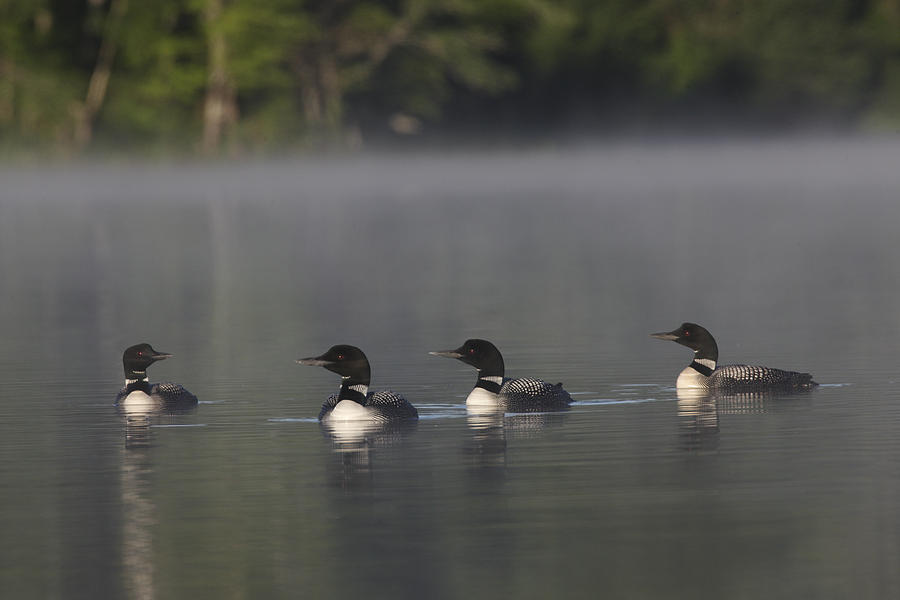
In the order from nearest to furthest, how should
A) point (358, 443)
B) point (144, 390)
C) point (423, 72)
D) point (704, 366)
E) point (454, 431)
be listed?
point (358, 443), point (454, 431), point (144, 390), point (704, 366), point (423, 72)

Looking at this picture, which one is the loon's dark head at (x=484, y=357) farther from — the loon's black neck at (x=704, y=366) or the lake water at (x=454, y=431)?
the loon's black neck at (x=704, y=366)

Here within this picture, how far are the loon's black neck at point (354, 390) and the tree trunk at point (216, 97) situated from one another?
2322 inches

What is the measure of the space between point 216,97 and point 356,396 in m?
59.9

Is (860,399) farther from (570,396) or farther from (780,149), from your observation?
(780,149)

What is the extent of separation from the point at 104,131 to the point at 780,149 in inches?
1197

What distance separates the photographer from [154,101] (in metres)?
74.3

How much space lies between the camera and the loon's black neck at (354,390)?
49.7ft

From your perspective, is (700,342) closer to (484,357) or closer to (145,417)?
(484,357)

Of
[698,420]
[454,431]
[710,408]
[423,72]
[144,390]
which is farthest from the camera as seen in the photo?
[423,72]

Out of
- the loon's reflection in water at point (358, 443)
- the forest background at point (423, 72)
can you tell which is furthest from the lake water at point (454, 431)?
the forest background at point (423, 72)

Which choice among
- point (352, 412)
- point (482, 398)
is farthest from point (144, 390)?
point (482, 398)

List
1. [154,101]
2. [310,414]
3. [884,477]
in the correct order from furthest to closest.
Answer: [154,101], [310,414], [884,477]

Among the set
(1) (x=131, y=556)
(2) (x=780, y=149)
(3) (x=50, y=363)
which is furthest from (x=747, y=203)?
(1) (x=131, y=556)

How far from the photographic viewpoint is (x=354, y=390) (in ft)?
49.7
